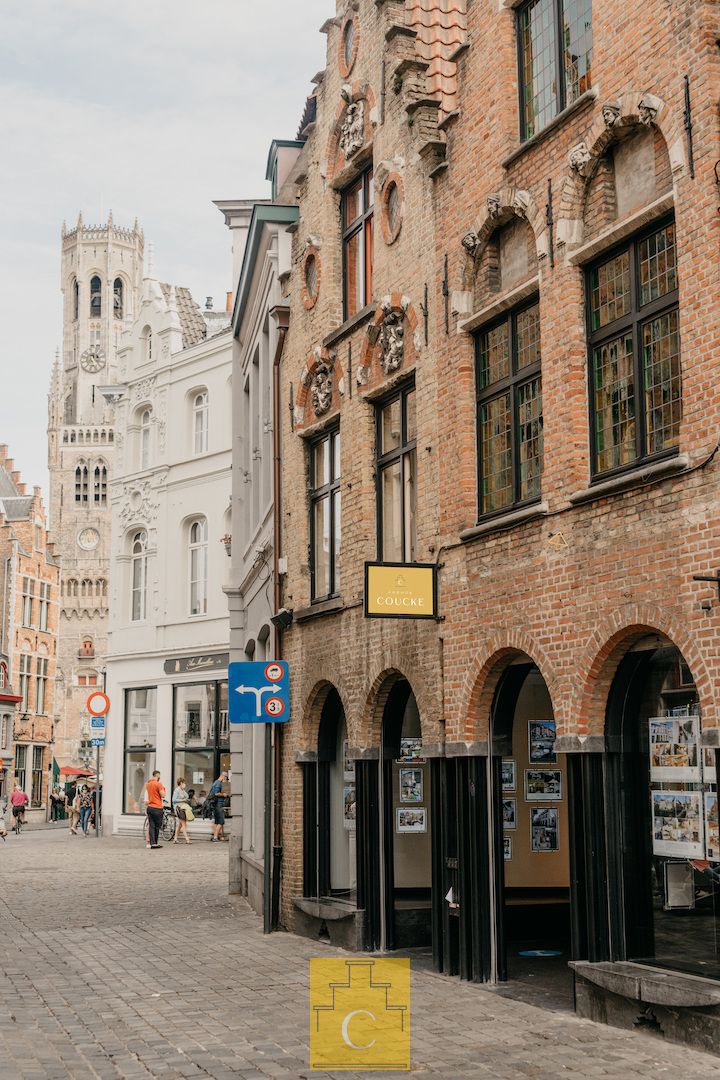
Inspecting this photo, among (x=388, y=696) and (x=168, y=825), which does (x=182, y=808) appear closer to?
(x=168, y=825)

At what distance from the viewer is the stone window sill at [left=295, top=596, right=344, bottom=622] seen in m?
15.4

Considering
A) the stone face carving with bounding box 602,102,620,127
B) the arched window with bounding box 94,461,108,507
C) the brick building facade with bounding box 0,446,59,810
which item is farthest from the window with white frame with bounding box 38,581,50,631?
the stone face carving with bounding box 602,102,620,127

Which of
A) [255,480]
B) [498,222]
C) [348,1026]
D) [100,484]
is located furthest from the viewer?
[100,484]

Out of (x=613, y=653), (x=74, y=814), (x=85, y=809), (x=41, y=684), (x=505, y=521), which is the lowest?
(x=74, y=814)

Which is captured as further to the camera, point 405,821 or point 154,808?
point 154,808

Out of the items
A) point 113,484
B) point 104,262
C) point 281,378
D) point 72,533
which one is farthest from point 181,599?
point 104,262

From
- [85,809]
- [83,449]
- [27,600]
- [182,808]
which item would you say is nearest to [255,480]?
[182,808]

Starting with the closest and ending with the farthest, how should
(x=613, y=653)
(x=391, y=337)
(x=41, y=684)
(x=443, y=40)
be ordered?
(x=613, y=653)
(x=443, y=40)
(x=391, y=337)
(x=41, y=684)

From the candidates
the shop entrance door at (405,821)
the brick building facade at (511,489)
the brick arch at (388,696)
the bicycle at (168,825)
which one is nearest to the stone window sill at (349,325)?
the brick building facade at (511,489)

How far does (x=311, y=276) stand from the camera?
17.0 m

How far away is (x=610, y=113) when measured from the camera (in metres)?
10.2

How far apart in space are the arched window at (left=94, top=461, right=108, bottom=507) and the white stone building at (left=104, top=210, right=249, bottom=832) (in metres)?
96.9

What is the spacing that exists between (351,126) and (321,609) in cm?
559

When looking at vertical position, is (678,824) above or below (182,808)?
above
